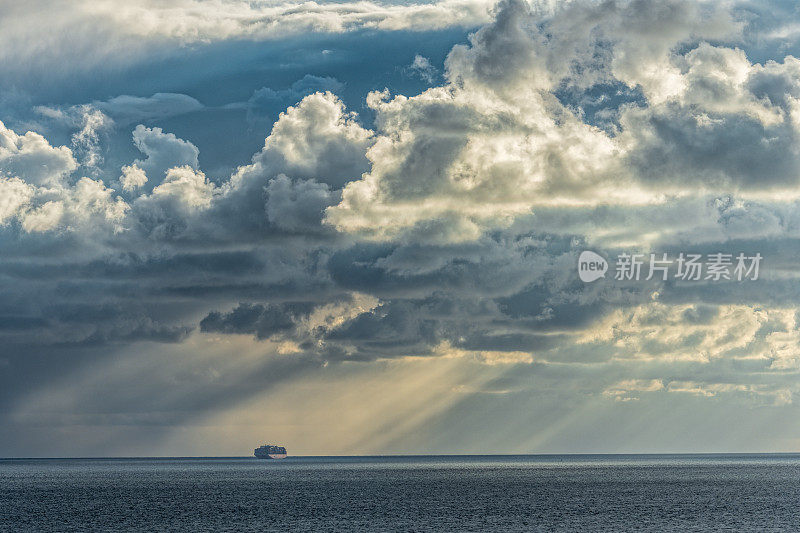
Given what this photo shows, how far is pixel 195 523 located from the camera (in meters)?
180

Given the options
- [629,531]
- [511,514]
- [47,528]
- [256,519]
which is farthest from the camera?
[511,514]

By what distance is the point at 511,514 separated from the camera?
19975cm

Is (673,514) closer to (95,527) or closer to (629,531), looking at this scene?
(629,531)

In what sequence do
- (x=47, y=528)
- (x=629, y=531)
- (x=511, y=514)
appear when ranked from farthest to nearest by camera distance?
(x=511, y=514), (x=47, y=528), (x=629, y=531)

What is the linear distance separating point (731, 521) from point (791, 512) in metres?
29.9

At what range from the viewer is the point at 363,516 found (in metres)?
195

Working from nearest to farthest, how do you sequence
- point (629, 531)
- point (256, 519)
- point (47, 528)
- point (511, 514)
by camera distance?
point (629, 531) → point (47, 528) → point (256, 519) → point (511, 514)

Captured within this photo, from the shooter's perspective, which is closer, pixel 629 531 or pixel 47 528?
pixel 629 531

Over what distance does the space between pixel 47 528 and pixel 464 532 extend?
246ft

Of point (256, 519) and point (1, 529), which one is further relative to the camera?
point (256, 519)

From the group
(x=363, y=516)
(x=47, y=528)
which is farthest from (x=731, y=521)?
(x=47, y=528)

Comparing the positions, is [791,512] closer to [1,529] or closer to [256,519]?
[256,519]

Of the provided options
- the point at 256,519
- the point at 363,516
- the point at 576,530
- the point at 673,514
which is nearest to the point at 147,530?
the point at 256,519

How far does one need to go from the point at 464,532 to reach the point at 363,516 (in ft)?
132
